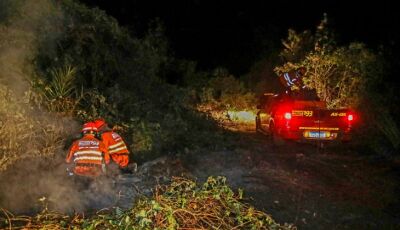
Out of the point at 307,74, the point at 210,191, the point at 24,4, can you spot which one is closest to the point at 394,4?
the point at 307,74

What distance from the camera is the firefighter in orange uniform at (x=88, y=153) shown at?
328 inches

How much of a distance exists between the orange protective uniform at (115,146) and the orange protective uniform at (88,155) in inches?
5.1

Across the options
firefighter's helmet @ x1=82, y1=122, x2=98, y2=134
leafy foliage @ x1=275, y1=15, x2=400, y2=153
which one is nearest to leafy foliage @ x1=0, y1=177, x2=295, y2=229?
firefighter's helmet @ x1=82, y1=122, x2=98, y2=134

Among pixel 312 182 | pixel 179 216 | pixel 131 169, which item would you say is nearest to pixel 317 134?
pixel 312 182

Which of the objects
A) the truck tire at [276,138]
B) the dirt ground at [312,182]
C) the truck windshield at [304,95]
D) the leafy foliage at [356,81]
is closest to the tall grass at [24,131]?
the dirt ground at [312,182]

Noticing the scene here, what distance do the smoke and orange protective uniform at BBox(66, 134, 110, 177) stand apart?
36cm

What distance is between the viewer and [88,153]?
833cm

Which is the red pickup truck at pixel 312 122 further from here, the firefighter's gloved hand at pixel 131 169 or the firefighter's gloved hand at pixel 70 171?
the firefighter's gloved hand at pixel 70 171

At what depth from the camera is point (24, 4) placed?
12.3m

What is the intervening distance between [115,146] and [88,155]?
0.48m

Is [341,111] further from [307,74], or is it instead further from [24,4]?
[24,4]

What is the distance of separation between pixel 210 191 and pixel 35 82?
683cm

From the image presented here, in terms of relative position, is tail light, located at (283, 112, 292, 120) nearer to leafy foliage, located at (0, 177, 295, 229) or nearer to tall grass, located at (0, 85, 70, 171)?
tall grass, located at (0, 85, 70, 171)

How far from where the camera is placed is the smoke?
8.41 m
